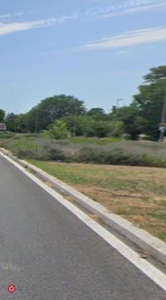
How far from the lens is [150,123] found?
271ft

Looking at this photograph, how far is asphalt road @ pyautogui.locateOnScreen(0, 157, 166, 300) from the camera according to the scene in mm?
4016

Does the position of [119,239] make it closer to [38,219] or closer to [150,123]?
[38,219]

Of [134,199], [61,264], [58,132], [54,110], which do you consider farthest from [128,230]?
[54,110]

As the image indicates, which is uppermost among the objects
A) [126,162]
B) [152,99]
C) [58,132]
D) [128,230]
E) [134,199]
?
[152,99]

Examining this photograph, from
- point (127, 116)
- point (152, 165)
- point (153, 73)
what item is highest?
point (153, 73)

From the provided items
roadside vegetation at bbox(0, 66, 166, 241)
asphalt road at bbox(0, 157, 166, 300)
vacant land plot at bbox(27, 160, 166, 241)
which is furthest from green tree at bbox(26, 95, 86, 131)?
asphalt road at bbox(0, 157, 166, 300)

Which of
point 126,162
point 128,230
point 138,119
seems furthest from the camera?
point 138,119

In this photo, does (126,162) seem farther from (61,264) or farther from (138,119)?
(138,119)

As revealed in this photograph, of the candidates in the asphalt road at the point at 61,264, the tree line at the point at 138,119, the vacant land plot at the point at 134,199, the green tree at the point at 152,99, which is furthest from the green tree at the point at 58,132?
the asphalt road at the point at 61,264

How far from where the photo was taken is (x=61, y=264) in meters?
4.87

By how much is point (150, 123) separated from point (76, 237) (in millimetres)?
78191

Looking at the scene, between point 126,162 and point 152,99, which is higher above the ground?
point 152,99

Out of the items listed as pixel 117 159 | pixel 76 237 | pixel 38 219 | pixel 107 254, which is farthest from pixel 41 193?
pixel 117 159

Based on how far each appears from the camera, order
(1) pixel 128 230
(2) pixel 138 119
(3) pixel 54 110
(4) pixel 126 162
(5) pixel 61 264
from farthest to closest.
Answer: (3) pixel 54 110, (2) pixel 138 119, (4) pixel 126 162, (1) pixel 128 230, (5) pixel 61 264
